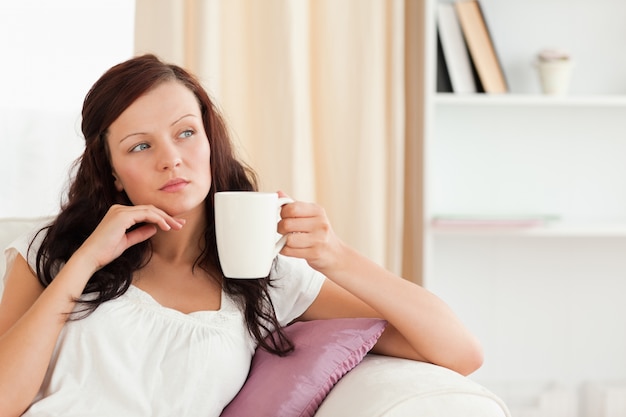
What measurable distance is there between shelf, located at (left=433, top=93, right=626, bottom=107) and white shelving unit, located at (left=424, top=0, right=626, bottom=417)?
0.69 ft

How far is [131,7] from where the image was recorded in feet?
8.53

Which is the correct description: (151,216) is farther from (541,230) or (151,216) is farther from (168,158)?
(541,230)

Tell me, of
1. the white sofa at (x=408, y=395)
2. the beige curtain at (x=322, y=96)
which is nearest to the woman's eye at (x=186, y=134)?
the white sofa at (x=408, y=395)

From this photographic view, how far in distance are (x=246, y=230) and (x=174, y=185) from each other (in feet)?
1.02

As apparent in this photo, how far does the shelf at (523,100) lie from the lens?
2.52m

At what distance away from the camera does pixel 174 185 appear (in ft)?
4.78

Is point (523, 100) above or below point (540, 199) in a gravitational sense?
above

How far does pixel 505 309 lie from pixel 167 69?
169 cm

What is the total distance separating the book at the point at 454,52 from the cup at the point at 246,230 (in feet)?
4.80

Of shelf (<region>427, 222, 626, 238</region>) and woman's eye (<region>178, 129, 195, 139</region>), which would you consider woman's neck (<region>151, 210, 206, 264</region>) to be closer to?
woman's eye (<region>178, 129, 195, 139</region>)

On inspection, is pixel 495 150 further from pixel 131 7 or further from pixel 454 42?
pixel 131 7

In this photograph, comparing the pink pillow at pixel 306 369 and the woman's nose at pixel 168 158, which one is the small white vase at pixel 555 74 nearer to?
the pink pillow at pixel 306 369

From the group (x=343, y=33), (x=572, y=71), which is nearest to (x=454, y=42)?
(x=343, y=33)

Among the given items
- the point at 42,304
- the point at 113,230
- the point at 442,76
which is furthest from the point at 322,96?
the point at 42,304
